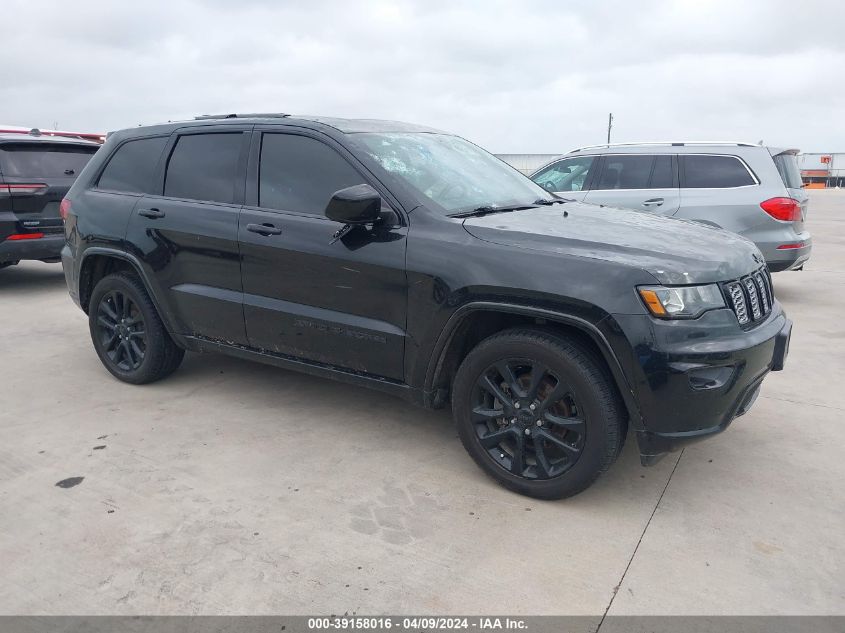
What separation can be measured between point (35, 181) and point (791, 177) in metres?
8.25

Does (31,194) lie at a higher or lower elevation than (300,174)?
lower

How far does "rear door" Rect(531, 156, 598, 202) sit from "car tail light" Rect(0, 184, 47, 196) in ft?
18.3

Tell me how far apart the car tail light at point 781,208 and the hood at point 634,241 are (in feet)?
12.8

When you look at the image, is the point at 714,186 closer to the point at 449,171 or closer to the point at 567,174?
the point at 567,174

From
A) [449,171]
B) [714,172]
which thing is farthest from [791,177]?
[449,171]

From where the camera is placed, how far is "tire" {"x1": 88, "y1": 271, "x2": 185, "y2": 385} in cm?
447

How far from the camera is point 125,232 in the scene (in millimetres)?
4395

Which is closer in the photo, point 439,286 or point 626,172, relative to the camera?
point 439,286

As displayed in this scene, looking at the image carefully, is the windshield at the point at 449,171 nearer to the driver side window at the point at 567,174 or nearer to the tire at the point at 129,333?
the tire at the point at 129,333

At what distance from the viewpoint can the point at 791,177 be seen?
739 centimetres

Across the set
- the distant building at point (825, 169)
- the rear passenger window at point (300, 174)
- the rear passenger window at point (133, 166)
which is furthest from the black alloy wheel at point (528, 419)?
the distant building at point (825, 169)

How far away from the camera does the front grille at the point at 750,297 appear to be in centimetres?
294
